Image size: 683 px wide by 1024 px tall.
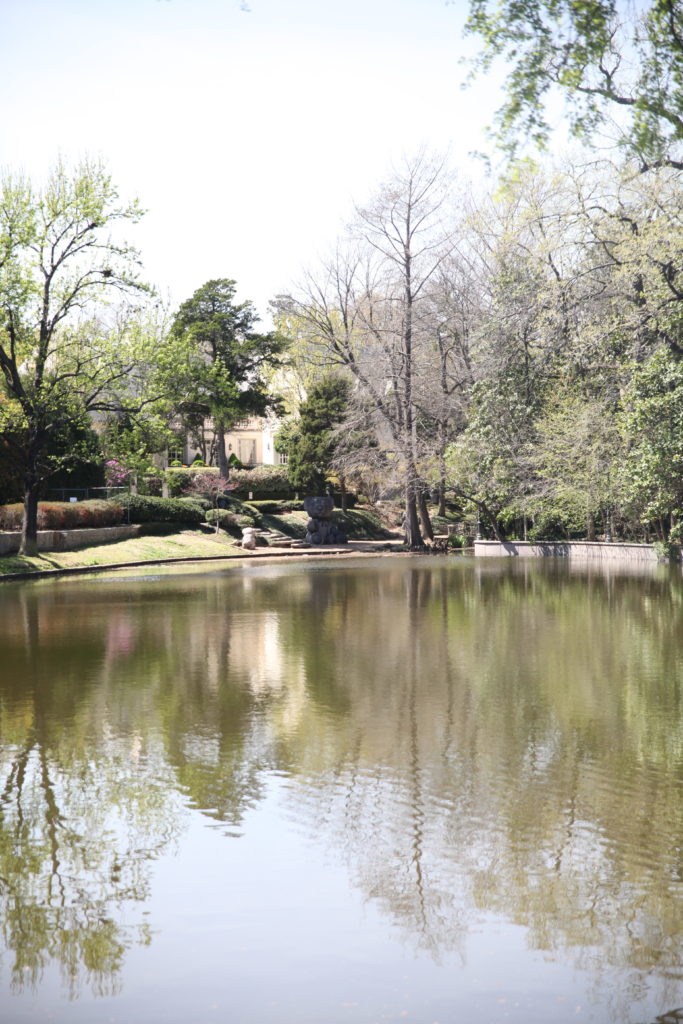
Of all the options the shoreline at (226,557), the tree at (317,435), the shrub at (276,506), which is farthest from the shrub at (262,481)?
the shoreline at (226,557)

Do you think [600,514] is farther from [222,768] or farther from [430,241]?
[222,768]

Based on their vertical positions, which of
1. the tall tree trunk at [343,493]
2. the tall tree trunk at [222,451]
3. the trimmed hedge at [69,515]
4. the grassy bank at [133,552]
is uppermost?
the tall tree trunk at [222,451]

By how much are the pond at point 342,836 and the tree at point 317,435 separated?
115 feet

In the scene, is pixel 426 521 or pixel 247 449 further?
pixel 247 449

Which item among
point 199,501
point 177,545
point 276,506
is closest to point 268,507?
point 276,506

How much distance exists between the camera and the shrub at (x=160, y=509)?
3775 centimetres

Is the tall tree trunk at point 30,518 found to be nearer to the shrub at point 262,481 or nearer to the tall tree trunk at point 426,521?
the tall tree trunk at point 426,521

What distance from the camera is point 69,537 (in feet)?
107

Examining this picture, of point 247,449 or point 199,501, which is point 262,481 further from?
point 247,449

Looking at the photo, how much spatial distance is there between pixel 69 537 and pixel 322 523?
15289 mm

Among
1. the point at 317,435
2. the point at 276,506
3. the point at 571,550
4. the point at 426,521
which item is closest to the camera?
the point at 571,550

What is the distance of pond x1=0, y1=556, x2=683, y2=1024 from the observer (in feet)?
13.0

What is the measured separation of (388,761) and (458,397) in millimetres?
35466

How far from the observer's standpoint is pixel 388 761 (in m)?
7.23
